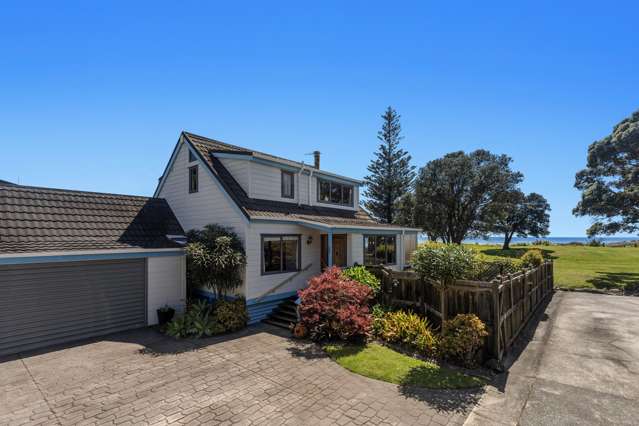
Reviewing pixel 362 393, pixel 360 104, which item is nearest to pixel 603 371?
→ pixel 362 393

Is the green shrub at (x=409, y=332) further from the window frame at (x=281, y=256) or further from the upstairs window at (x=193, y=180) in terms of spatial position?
the upstairs window at (x=193, y=180)

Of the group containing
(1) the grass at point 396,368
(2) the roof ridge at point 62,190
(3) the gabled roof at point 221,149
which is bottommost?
(1) the grass at point 396,368

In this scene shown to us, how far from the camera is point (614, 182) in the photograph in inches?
885

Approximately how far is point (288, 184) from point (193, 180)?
4.44 metres

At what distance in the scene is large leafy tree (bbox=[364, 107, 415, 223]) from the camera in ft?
114

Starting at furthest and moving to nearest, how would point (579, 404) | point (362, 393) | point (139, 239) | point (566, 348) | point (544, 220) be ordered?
point (544, 220), point (139, 239), point (566, 348), point (362, 393), point (579, 404)

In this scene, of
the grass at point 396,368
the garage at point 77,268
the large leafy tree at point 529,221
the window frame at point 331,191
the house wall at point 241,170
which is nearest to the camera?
the grass at point 396,368

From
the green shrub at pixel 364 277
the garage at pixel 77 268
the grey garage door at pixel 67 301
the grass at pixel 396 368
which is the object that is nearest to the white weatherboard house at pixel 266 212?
the green shrub at pixel 364 277

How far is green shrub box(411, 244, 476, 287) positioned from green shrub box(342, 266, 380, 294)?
113 inches

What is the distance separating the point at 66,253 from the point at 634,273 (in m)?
35.6

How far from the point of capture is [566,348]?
895 centimetres

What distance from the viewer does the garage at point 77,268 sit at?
8.85 metres

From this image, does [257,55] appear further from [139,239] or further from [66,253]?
[66,253]

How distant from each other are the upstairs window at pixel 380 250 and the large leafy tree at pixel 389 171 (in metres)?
17.6
